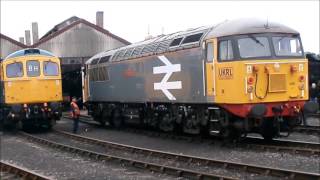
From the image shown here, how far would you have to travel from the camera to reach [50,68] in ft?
74.7

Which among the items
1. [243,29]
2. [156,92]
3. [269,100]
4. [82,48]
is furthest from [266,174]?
[82,48]

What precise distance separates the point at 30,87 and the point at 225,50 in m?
10.8

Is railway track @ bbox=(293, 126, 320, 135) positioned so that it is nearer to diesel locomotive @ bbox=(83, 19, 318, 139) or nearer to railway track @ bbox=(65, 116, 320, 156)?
railway track @ bbox=(65, 116, 320, 156)

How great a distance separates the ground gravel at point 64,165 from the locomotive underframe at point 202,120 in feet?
11.0

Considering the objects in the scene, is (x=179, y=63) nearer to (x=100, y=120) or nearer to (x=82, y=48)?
(x=100, y=120)

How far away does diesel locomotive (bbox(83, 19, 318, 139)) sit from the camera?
1370 cm

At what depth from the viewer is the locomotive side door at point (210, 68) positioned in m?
14.3

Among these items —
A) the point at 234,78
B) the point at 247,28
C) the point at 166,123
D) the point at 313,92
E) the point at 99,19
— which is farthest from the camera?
the point at 99,19

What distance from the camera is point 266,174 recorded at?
10.2 m

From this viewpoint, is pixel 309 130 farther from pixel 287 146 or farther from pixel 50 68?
pixel 50 68

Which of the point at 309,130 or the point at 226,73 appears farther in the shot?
the point at 309,130

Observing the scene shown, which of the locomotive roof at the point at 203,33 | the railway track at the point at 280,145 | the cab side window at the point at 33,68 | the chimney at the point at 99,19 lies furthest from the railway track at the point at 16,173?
the chimney at the point at 99,19

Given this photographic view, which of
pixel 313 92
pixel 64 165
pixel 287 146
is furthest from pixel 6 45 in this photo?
pixel 287 146

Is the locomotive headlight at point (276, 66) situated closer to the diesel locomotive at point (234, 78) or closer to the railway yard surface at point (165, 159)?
the diesel locomotive at point (234, 78)
